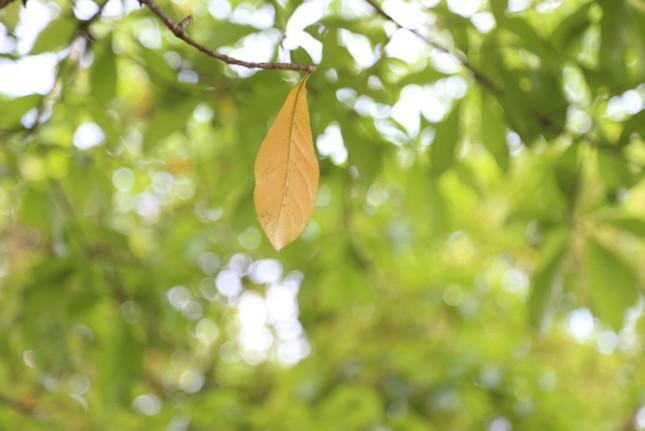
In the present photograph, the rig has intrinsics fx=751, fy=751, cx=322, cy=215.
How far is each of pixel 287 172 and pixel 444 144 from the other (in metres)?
0.56

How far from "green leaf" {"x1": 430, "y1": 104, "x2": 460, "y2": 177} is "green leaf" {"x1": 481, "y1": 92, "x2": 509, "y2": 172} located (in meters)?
0.04

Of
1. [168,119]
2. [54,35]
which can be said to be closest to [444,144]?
[168,119]

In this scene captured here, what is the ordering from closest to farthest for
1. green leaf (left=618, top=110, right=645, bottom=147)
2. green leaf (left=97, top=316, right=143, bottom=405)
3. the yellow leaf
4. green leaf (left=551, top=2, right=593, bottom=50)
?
the yellow leaf
green leaf (left=618, top=110, right=645, bottom=147)
green leaf (left=551, top=2, right=593, bottom=50)
green leaf (left=97, top=316, right=143, bottom=405)

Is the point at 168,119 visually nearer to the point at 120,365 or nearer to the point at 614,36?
the point at 120,365

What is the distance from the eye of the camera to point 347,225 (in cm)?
119

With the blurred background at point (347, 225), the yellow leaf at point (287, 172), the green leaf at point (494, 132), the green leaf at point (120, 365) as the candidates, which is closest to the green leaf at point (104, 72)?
the blurred background at point (347, 225)

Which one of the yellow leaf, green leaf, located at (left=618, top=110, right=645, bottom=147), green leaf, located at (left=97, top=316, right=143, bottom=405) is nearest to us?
the yellow leaf

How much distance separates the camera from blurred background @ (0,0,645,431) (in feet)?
2.86

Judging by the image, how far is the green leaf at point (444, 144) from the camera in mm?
982

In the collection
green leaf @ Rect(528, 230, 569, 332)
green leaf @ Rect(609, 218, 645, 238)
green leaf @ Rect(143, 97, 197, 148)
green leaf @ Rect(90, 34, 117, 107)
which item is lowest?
green leaf @ Rect(528, 230, 569, 332)

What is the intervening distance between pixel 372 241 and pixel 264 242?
0.77 feet

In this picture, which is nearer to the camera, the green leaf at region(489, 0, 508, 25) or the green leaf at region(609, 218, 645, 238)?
the green leaf at region(489, 0, 508, 25)

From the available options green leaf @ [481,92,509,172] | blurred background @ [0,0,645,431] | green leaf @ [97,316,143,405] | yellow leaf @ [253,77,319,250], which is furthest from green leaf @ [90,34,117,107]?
Result: yellow leaf @ [253,77,319,250]

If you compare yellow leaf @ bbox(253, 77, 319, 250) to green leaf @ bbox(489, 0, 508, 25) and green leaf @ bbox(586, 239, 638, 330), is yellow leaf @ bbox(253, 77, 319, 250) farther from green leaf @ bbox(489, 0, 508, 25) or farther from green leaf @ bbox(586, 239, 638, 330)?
green leaf @ bbox(586, 239, 638, 330)
